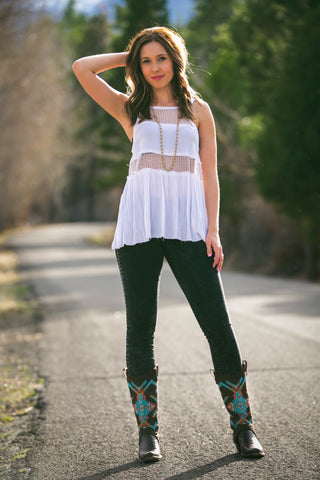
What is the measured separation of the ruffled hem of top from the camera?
107 inches

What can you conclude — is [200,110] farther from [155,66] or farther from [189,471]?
[189,471]

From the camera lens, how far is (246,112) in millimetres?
20016

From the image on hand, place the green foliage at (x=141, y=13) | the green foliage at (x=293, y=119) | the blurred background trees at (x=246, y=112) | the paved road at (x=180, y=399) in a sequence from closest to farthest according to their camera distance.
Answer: the paved road at (x=180, y=399), the green foliage at (x=293, y=119), the blurred background trees at (x=246, y=112), the green foliage at (x=141, y=13)

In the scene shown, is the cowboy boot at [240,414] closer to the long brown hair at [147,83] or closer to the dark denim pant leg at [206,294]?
the dark denim pant leg at [206,294]

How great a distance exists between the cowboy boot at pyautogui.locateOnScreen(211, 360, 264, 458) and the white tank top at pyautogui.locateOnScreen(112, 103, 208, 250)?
70cm

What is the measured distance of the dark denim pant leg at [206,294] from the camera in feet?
8.87

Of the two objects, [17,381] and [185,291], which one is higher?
[185,291]

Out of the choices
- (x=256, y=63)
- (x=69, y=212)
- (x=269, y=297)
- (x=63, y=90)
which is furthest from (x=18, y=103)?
(x=69, y=212)

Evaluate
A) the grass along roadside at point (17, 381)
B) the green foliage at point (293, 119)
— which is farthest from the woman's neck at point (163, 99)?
the green foliage at point (293, 119)

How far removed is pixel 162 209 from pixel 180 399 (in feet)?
5.07

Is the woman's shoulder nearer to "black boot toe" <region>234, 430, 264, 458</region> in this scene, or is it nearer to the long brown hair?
the long brown hair

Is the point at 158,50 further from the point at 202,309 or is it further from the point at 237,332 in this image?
the point at 237,332

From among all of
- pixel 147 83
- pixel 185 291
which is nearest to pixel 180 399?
pixel 185 291

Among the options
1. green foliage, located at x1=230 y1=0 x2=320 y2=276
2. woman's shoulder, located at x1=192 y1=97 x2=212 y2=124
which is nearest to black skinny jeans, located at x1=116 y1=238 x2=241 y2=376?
woman's shoulder, located at x1=192 y1=97 x2=212 y2=124
